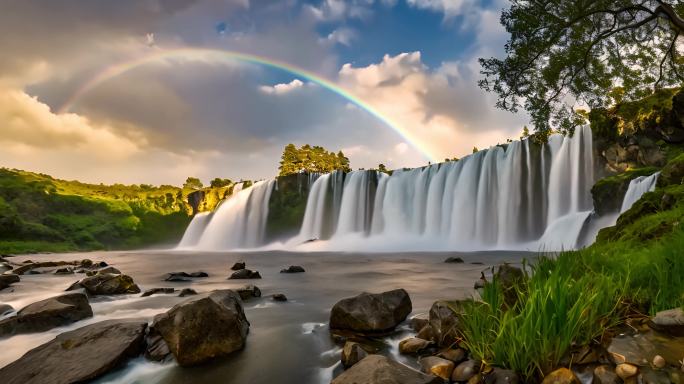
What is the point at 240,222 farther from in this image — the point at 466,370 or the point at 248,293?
the point at 466,370

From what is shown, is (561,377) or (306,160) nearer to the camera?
(561,377)

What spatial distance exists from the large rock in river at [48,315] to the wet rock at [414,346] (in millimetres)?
6617

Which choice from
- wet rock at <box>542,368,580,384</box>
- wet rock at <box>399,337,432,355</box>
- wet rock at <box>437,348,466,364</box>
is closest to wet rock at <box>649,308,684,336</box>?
wet rock at <box>542,368,580,384</box>

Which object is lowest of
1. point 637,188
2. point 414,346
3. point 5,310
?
point 5,310

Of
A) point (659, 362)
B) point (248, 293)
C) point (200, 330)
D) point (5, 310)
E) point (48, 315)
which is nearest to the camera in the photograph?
point (659, 362)

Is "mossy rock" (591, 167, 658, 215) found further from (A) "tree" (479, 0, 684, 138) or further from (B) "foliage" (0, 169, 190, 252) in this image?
(B) "foliage" (0, 169, 190, 252)

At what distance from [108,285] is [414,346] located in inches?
407

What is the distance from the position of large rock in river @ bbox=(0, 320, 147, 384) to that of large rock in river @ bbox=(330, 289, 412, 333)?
3.16 meters

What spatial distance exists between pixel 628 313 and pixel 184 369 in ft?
17.9

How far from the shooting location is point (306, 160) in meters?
88.3

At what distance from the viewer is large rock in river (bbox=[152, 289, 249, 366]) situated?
→ 4.99 m

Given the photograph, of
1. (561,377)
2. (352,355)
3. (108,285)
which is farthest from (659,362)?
(108,285)

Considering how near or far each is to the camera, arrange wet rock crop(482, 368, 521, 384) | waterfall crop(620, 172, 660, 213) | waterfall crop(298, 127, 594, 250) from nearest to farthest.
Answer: wet rock crop(482, 368, 521, 384) < waterfall crop(620, 172, 660, 213) < waterfall crop(298, 127, 594, 250)

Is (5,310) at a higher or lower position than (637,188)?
lower
